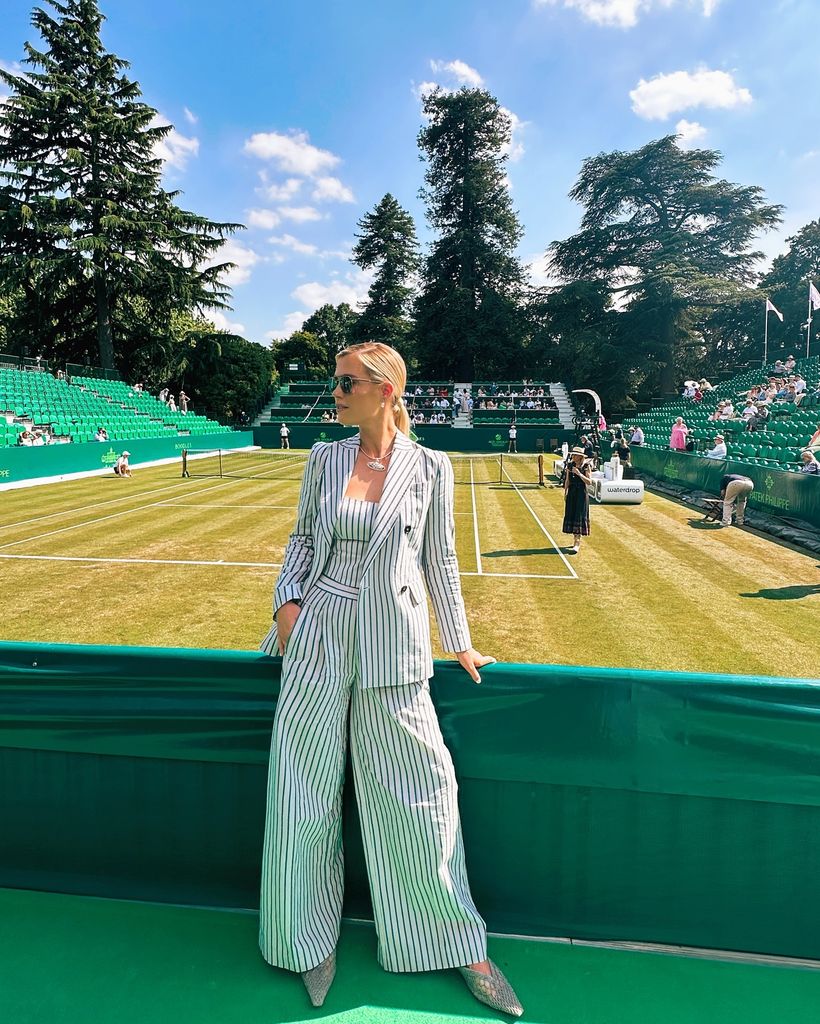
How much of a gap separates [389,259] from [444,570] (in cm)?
7771

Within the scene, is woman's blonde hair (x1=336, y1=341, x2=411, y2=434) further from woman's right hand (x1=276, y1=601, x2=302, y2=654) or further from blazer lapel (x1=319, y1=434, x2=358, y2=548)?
woman's right hand (x1=276, y1=601, x2=302, y2=654)

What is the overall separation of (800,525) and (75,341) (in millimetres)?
49320

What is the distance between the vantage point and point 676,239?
175ft

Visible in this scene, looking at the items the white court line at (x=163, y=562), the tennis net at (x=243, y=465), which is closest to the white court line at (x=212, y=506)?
the tennis net at (x=243, y=465)

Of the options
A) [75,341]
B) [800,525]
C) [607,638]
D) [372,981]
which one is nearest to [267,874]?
[372,981]

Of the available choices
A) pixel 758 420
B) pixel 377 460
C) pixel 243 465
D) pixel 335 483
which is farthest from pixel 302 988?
pixel 243 465

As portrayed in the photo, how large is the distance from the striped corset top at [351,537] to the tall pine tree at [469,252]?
60.1 meters

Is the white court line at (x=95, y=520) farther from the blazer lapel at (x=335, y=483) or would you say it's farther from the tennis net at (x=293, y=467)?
the blazer lapel at (x=335, y=483)

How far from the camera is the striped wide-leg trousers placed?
2.29 meters

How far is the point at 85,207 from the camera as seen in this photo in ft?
141

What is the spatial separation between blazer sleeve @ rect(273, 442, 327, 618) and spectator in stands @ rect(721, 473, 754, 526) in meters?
14.7

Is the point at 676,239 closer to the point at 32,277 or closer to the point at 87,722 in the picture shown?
the point at 32,277

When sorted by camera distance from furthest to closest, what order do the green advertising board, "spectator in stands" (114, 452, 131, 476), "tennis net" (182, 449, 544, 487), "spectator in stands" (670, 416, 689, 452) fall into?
"tennis net" (182, 449, 544, 487), "spectator in stands" (114, 452, 131, 476), "spectator in stands" (670, 416, 689, 452), the green advertising board

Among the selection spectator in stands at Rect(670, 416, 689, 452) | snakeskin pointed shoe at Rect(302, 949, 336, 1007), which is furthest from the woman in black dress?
spectator in stands at Rect(670, 416, 689, 452)
